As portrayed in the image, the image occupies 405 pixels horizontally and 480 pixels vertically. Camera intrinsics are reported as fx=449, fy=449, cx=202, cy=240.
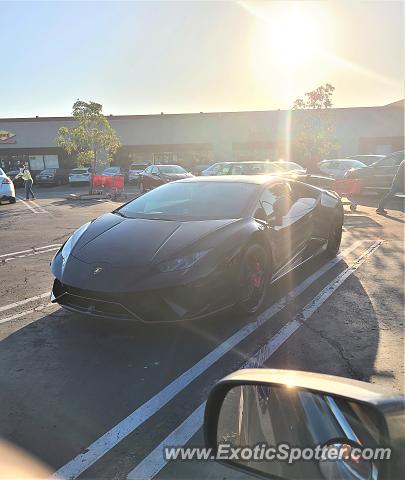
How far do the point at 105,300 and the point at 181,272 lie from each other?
0.66 meters

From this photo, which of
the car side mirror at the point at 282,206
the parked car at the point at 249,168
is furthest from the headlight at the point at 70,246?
the parked car at the point at 249,168

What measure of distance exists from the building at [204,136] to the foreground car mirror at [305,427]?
119 ft

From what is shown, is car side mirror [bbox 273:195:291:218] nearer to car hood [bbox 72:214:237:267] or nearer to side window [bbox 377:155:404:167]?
car hood [bbox 72:214:237:267]

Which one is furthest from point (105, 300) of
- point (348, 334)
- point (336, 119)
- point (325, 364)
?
point (336, 119)

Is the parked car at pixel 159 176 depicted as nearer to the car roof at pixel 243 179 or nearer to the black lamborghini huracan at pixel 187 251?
the car roof at pixel 243 179

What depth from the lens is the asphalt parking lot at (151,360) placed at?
2.55 metres

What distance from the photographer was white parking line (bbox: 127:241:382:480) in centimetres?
236

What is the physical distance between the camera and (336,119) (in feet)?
119

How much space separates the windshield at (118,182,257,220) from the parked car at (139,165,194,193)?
1516 cm

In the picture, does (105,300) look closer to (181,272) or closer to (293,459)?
(181,272)

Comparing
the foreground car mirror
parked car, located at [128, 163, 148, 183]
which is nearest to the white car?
parked car, located at [128, 163, 148, 183]

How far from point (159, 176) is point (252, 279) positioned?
1698 cm

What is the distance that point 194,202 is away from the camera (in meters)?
5.09

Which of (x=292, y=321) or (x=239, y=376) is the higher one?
(x=239, y=376)
